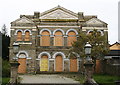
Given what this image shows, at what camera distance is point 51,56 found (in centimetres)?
4075

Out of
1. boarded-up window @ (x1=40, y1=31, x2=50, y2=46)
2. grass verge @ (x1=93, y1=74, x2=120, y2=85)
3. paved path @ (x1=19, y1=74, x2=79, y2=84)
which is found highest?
boarded-up window @ (x1=40, y1=31, x2=50, y2=46)

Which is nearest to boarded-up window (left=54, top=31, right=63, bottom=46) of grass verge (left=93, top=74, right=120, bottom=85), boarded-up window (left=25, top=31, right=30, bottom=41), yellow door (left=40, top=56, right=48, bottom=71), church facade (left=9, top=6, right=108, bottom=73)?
church facade (left=9, top=6, right=108, bottom=73)

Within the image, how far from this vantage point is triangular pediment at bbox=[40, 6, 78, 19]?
145 feet

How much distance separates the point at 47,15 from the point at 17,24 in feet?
18.5

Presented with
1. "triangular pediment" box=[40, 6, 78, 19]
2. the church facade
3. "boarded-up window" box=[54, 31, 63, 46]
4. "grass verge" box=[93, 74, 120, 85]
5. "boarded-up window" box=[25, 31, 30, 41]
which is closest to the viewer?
"grass verge" box=[93, 74, 120, 85]

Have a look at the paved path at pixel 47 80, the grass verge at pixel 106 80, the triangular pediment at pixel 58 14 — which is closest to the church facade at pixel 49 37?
the triangular pediment at pixel 58 14

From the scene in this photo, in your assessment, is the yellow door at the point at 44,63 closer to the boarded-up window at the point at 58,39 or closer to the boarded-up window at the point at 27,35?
the boarded-up window at the point at 58,39

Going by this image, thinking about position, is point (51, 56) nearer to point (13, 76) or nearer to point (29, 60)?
point (29, 60)

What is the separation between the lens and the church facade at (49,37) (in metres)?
39.2

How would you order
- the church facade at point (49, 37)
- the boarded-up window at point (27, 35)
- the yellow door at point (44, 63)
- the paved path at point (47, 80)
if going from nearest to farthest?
the paved path at point (47, 80)
the church facade at point (49, 37)
the yellow door at point (44, 63)
the boarded-up window at point (27, 35)

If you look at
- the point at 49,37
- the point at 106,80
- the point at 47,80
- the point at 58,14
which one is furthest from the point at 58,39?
the point at 106,80

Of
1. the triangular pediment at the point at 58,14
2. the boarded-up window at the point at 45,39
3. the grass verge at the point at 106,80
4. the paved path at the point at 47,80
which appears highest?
the triangular pediment at the point at 58,14

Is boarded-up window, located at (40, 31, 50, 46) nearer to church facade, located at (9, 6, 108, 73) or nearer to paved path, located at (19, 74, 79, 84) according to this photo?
church facade, located at (9, 6, 108, 73)

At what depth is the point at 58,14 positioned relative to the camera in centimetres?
4431
